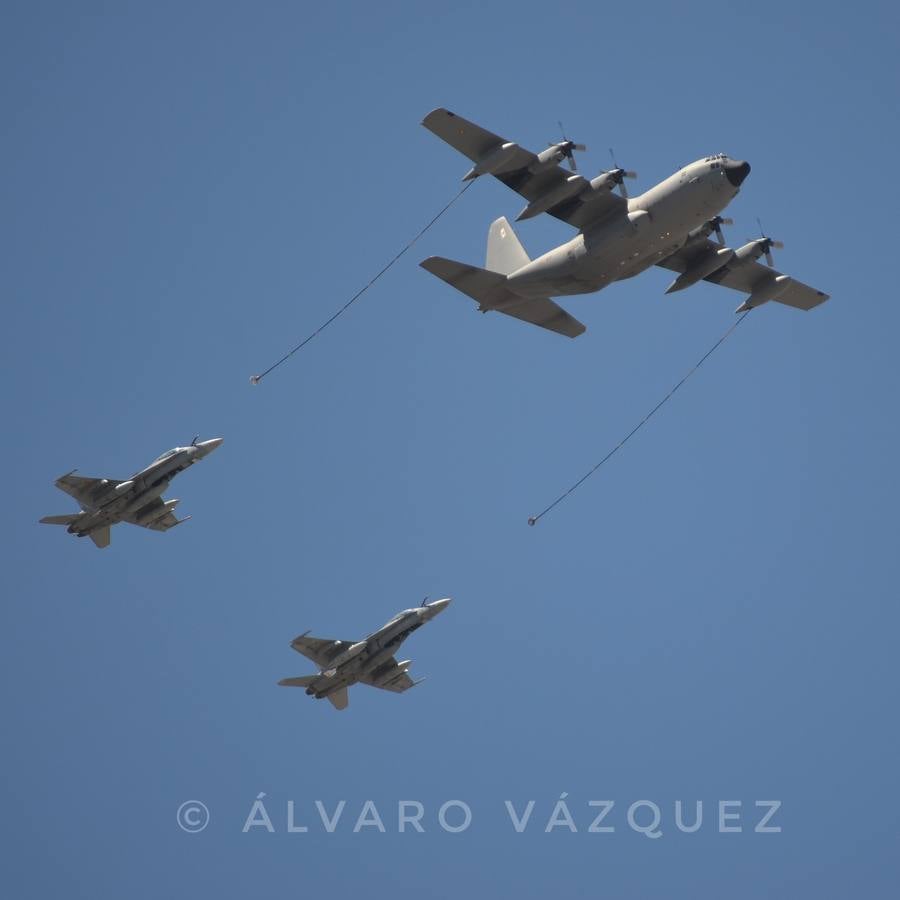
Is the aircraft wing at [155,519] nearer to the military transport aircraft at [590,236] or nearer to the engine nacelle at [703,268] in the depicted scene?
the military transport aircraft at [590,236]

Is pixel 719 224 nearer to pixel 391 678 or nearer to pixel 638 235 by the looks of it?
pixel 638 235

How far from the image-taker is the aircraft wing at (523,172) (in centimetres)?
5128

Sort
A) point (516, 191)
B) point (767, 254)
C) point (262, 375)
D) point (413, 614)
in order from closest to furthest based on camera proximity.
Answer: point (262, 375) → point (516, 191) → point (767, 254) → point (413, 614)

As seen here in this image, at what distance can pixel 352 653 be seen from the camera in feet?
213

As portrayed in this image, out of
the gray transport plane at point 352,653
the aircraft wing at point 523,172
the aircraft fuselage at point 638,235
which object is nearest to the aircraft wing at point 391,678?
the gray transport plane at point 352,653

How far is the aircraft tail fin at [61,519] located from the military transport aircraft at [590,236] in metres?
19.1

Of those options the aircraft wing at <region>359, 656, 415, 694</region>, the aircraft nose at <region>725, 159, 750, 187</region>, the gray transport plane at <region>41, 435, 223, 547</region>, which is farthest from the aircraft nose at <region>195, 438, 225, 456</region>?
the aircraft nose at <region>725, 159, 750, 187</region>

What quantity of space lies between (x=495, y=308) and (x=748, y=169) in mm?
10672

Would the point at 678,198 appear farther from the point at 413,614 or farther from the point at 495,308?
the point at 413,614

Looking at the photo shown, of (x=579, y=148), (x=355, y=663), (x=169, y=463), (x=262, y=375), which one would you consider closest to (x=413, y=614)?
(x=355, y=663)

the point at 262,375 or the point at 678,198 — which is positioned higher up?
the point at 678,198

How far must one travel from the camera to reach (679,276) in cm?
6022

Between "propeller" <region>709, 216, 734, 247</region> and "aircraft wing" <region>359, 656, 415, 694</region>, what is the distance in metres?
22.6

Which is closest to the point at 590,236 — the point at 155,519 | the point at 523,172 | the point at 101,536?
the point at 523,172
